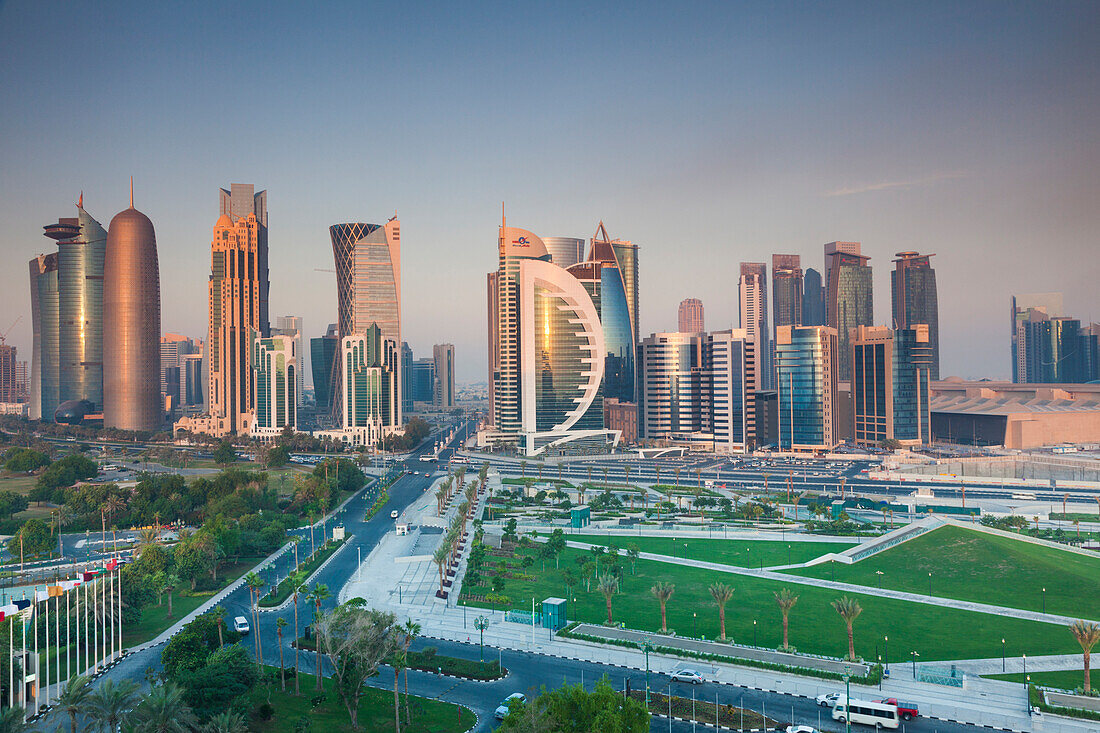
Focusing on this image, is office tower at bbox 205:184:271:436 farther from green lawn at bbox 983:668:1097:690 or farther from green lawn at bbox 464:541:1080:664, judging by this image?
green lawn at bbox 983:668:1097:690

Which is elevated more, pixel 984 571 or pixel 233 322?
pixel 233 322

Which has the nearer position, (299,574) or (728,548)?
(299,574)

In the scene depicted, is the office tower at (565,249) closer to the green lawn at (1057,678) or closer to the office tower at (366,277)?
the office tower at (366,277)

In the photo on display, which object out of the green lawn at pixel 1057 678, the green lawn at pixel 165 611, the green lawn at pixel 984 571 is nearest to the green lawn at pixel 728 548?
the green lawn at pixel 984 571

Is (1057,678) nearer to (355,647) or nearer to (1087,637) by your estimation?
(1087,637)

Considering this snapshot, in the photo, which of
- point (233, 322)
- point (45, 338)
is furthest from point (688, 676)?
point (45, 338)

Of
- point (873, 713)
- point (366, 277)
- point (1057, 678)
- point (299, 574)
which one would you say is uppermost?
point (366, 277)
